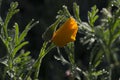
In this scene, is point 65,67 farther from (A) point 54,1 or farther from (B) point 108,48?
(B) point 108,48

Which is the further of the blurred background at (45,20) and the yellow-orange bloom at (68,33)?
the blurred background at (45,20)

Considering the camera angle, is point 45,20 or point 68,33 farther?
point 45,20

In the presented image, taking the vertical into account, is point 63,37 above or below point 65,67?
below

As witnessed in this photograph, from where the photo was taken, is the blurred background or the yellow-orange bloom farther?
the blurred background

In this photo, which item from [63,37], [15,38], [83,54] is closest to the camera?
[63,37]

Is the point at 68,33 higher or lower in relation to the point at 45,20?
lower

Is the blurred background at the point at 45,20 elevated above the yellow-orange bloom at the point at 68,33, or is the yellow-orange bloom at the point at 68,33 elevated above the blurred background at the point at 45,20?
the blurred background at the point at 45,20

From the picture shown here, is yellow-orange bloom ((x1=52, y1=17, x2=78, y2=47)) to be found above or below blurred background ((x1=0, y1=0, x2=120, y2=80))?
below

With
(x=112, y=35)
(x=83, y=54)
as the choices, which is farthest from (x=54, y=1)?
(x=112, y=35)
